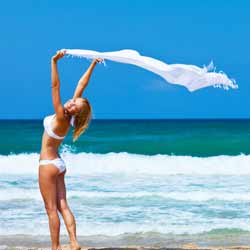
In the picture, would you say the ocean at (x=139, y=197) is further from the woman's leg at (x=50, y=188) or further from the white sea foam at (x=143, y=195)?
the woman's leg at (x=50, y=188)

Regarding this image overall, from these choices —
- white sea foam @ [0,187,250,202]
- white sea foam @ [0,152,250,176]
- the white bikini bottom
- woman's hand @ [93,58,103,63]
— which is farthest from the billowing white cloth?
white sea foam @ [0,152,250,176]

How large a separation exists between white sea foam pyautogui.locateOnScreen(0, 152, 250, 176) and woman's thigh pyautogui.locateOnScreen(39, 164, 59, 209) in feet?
41.8

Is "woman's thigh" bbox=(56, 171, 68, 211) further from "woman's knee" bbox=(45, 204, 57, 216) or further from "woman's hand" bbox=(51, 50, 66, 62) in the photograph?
"woman's hand" bbox=(51, 50, 66, 62)

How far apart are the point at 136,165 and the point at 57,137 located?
16019 millimetres

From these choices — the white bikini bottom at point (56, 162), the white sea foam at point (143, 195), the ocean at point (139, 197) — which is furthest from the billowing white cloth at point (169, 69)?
the white sea foam at point (143, 195)

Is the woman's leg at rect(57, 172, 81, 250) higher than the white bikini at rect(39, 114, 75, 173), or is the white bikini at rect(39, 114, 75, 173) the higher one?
the white bikini at rect(39, 114, 75, 173)

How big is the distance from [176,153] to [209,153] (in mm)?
1492

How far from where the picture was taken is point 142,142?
36.3 metres

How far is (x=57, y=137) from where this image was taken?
6340 millimetres

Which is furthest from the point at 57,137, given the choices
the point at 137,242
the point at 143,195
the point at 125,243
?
the point at 143,195

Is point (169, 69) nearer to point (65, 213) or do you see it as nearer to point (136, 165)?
point (65, 213)

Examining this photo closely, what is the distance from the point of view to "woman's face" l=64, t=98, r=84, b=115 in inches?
244

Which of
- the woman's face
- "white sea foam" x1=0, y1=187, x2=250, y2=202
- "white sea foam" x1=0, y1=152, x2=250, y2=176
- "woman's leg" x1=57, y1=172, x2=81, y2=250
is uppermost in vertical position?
"white sea foam" x1=0, y1=152, x2=250, y2=176

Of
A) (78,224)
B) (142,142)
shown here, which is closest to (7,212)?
(78,224)
